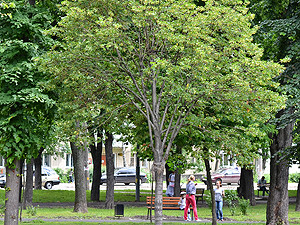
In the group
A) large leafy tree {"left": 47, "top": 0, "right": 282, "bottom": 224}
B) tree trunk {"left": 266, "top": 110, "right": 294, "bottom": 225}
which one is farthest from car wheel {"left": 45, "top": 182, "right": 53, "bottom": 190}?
large leafy tree {"left": 47, "top": 0, "right": 282, "bottom": 224}

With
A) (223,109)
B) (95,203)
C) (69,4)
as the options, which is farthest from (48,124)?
(95,203)

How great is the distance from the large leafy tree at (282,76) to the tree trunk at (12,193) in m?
7.14

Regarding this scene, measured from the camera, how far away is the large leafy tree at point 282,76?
562 inches

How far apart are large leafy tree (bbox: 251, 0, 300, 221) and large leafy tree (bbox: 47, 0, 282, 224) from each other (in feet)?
4.56

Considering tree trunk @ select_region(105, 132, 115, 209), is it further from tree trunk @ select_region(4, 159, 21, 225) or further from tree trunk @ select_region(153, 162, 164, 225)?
tree trunk @ select_region(153, 162, 164, 225)

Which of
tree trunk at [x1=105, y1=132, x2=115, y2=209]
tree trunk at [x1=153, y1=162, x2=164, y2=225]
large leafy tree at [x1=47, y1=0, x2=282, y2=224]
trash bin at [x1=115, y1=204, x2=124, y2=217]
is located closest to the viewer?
large leafy tree at [x1=47, y1=0, x2=282, y2=224]

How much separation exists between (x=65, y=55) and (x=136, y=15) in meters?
2.11

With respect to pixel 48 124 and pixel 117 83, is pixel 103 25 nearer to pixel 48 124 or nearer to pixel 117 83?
pixel 117 83

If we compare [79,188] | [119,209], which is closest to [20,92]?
[119,209]

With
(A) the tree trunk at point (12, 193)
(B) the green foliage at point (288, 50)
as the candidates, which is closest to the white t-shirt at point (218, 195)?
(B) the green foliage at point (288, 50)

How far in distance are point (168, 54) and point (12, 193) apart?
5622mm

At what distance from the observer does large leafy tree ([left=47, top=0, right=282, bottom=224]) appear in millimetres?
12531

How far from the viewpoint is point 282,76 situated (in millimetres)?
14750

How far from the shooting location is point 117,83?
13781 millimetres
